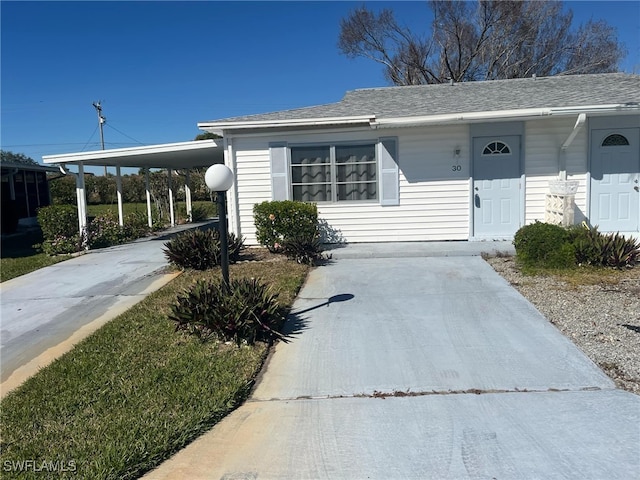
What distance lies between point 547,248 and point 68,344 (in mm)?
6414

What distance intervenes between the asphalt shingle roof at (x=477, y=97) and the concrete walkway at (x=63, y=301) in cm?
355

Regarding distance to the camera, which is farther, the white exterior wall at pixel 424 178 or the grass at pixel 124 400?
the white exterior wall at pixel 424 178

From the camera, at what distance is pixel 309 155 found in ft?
31.6

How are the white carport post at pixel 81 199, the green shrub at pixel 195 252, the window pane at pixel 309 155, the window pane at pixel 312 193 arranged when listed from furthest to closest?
the white carport post at pixel 81 199, the window pane at pixel 312 193, the window pane at pixel 309 155, the green shrub at pixel 195 252

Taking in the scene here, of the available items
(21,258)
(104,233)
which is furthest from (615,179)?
(21,258)

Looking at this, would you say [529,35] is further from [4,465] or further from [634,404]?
[4,465]

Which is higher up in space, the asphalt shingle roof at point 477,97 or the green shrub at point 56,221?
the asphalt shingle roof at point 477,97

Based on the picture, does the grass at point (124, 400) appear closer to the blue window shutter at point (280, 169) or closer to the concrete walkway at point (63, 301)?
the concrete walkway at point (63, 301)

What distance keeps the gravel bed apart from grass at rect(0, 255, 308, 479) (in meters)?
2.98

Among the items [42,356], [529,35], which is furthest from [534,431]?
[529,35]

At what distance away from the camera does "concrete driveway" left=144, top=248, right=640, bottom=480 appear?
2.75 metres

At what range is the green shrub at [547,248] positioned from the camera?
7.04 meters

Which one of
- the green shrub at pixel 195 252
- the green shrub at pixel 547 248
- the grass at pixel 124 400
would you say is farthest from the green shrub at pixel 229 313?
the green shrub at pixel 547 248

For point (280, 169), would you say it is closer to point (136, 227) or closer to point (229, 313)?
point (229, 313)
